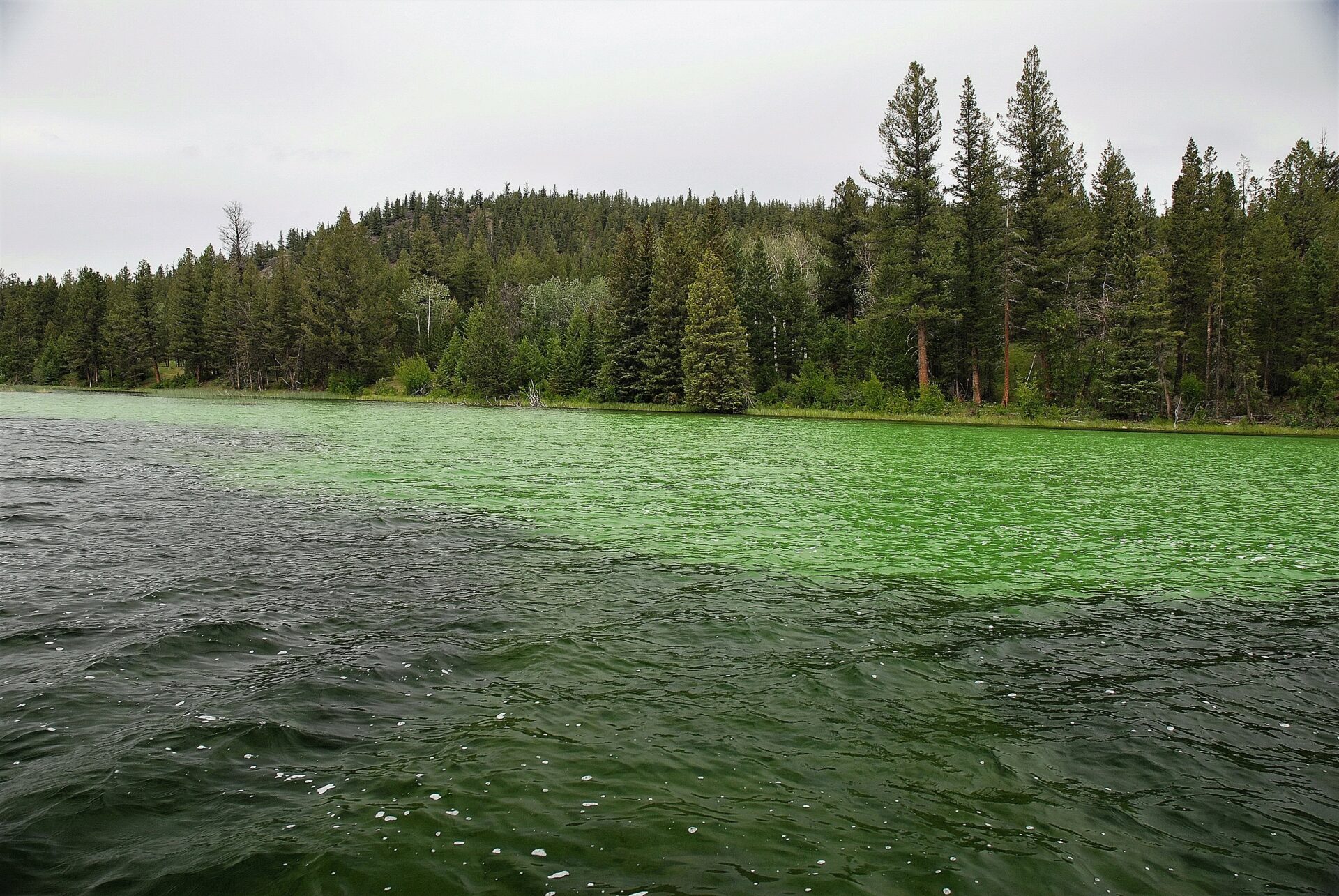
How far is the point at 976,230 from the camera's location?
55625mm

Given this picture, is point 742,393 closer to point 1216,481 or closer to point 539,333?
point 539,333

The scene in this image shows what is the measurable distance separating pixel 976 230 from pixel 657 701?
188ft

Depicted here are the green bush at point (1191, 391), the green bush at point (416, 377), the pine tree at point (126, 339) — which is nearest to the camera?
the green bush at point (1191, 391)

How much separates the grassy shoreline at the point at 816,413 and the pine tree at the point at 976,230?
4.08 metres

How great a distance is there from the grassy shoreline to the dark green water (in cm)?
3455

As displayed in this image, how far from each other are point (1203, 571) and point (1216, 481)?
1365 centimetres

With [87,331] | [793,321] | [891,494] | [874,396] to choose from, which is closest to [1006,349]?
[874,396]

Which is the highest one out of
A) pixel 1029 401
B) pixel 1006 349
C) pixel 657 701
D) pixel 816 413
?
pixel 1006 349

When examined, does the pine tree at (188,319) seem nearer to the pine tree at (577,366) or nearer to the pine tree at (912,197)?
the pine tree at (577,366)

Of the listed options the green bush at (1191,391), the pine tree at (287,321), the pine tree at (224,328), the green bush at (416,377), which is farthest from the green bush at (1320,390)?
the pine tree at (224,328)

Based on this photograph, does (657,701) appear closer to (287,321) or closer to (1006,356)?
(1006,356)

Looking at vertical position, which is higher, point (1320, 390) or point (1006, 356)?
point (1006, 356)

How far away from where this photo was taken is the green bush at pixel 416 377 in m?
83.4

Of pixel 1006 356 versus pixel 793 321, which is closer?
pixel 1006 356
